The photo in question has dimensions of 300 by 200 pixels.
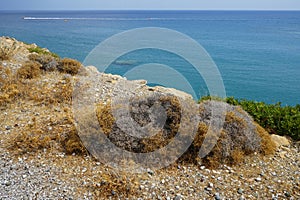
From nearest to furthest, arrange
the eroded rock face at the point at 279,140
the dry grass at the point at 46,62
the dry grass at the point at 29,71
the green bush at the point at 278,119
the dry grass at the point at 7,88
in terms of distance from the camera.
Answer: the eroded rock face at the point at 279,140
the green bush at the point at 278,119
the dry grass at the point at 7,88
the dry grass at the point at 29,71
the dry grass at the point at 46,62

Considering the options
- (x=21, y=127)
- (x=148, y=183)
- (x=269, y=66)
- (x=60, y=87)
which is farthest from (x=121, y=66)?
(x=148, y=183)

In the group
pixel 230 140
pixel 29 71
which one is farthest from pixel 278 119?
pixel 29 71

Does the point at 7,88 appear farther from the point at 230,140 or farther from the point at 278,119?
the point at 278,119

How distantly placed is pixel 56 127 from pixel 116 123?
1.86m

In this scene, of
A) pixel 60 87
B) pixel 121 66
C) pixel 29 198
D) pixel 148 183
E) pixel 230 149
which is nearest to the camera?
pixel 29 198

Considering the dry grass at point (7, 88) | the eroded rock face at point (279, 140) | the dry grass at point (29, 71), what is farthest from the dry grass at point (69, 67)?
the eroded rock face at point (279, 140)

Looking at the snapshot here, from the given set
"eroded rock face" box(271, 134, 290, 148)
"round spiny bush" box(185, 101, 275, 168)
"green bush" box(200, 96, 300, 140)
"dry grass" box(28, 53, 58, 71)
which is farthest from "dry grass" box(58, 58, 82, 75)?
"eroded rock face" box(271, 134, 290, 148)

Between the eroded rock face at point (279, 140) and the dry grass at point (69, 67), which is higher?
the dry grass at point (69, 67)

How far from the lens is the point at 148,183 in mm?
5805

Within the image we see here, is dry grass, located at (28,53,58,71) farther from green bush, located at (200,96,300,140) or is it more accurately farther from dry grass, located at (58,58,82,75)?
green bush, located at (200,96,300,140)

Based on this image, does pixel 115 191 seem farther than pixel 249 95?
No

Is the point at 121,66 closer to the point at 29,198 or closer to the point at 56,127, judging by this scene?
the point at 56,127

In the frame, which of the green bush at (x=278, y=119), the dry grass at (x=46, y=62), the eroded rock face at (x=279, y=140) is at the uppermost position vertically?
the dry grass at (x=46, y=62)

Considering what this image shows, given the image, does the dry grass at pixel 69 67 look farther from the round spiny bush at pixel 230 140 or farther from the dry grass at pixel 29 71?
the round spiny bush at pixel 230 140
